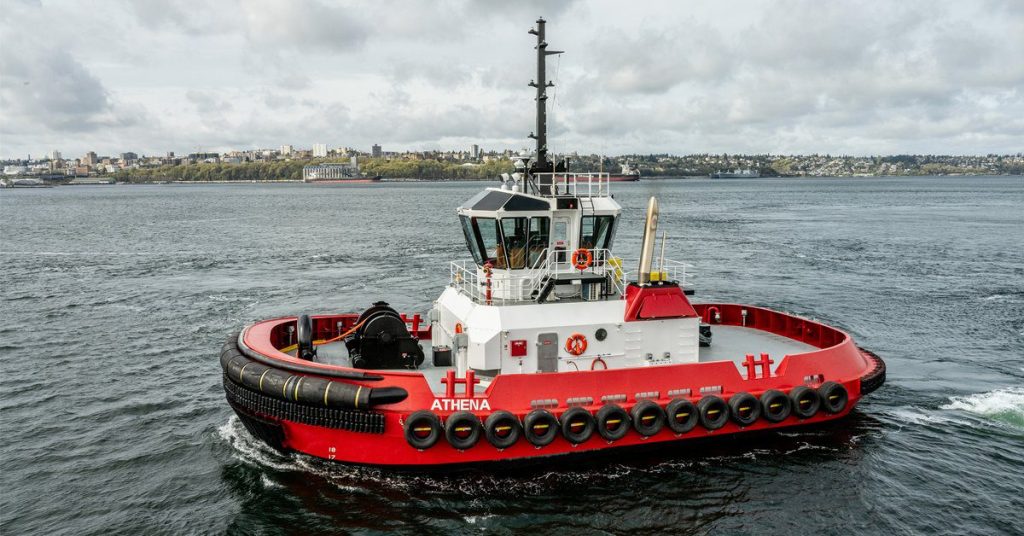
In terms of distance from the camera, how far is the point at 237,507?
10.5 m

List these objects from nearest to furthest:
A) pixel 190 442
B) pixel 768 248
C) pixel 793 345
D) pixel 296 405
Answer: pixel 296 405 → pixel 190 442 → pixel 793 345 → pixel 768 248

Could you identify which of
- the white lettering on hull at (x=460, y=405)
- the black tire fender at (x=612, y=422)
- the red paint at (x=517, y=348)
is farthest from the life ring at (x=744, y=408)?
Result: the white lettering on hull at (x=460, y=405)

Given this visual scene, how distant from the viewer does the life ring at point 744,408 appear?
11164 mm

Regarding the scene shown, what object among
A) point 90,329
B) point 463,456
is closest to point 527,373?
point 463,456

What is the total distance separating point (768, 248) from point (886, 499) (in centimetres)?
2940

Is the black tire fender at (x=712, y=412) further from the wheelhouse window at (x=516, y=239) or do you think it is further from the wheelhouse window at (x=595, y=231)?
the wheelhouse window at (x=516, y=239)

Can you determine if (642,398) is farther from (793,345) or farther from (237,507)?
(237,507)

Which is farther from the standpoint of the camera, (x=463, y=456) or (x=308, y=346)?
(x=308, y=346)

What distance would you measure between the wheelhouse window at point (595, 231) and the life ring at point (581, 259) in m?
0.42

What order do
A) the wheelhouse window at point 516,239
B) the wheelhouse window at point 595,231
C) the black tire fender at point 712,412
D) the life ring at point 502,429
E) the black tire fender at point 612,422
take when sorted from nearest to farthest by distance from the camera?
the life ring at point 502,429
the black tire fender at point 612,422
the black tire fender at point 712,412
the wheelhouse window at point 516,239
the wheelhouse window at point 595,231

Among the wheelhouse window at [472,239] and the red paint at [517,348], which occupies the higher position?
the wheelhouse window at [472,239]

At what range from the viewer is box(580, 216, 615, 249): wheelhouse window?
1231 cm

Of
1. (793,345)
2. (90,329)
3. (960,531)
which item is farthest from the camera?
(90,329)

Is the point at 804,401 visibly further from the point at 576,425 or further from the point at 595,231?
the point at 595,231
